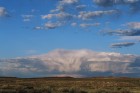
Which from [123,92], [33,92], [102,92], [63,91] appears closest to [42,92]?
[33,92]

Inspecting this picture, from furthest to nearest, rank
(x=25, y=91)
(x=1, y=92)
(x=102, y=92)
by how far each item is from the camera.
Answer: (x=102, y=92)
(x=25, y=91)
(x=1, y=92)

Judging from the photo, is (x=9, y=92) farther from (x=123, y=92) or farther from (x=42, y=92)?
(x=123, y=92)

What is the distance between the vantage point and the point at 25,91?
5484 centimetres

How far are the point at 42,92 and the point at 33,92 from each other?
1362mm

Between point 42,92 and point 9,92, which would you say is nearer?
point 9,92

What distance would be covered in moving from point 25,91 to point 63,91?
7178mm

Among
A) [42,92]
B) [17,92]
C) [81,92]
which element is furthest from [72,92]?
[17,92]

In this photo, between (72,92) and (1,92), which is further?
(72,92)

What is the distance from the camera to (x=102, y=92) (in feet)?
194

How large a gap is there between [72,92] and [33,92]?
6.66m

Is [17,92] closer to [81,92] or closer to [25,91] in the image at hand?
[25,91]

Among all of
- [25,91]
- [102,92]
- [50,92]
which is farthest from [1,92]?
[102,92]

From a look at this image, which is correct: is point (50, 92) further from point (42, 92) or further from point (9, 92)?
point (9, 92)

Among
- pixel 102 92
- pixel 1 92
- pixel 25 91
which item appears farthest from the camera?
pixel 102 92
